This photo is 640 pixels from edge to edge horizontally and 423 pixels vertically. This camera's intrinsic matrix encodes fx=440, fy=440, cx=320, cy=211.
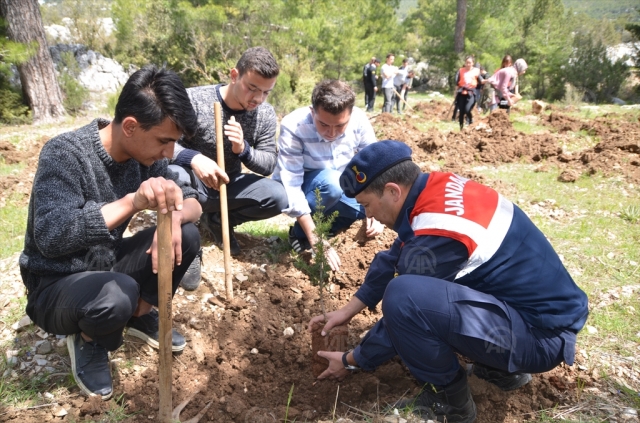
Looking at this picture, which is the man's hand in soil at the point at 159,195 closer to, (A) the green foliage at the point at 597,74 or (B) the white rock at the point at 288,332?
(B) the white rock at the point at 288,332

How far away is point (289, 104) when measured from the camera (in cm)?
1291

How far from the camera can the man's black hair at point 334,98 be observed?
300 cm

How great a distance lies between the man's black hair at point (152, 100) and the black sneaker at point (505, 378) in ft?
6.21

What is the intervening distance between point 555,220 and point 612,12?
631 ft

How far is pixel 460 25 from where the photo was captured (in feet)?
82.1

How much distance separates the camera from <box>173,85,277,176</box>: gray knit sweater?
325cm

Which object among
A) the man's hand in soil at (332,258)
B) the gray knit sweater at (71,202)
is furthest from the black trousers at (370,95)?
the gray knit sweater at (71,202)

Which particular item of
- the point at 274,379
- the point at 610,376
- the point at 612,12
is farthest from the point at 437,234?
the point at 612,12

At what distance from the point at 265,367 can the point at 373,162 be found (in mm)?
1348

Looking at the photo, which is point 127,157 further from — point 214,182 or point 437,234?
point 437,234

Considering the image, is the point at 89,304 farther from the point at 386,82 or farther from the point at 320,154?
the point at 386,82

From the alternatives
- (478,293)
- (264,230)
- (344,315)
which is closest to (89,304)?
(344,315)

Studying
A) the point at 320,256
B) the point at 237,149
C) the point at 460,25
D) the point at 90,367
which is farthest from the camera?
the point at 460,25

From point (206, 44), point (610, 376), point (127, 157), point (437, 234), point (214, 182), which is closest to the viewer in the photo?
point (437, 234)
